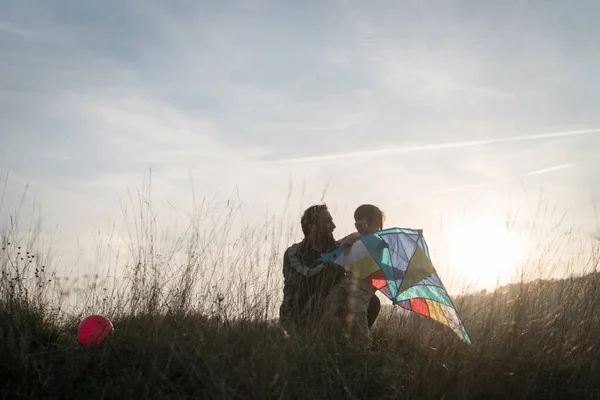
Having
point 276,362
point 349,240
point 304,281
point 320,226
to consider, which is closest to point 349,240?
point 349,240

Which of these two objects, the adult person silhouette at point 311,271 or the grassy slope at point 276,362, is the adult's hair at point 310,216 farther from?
the grassy slope at point 276,362

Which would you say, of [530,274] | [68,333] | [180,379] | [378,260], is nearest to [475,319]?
[530,274]

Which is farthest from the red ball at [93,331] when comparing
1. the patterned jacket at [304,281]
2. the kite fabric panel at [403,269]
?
the kite fabric panel at [403,269]

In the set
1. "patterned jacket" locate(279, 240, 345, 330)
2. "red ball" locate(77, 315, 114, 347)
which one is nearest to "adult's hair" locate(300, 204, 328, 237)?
"patterned jacket" locate(279, 240, 345, 330)

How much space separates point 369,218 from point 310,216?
0.48 metres

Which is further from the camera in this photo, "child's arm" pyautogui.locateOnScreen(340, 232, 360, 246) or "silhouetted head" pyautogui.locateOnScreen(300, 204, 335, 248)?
"silhouetted head" pyautogui.locateOnScreen(300, 204, 335, 248)

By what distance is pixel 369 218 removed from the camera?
4895mm

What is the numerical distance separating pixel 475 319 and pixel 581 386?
128 centimetres

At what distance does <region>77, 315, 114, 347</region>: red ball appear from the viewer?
3992 millimetres

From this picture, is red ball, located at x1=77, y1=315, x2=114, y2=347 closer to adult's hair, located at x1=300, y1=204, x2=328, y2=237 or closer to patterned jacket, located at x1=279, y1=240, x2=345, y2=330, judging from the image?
patterned jacket, located at x1=279, y1=240, x2=345, y2=330

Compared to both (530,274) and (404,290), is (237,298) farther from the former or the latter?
(530,274)

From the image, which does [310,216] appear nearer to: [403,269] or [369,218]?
[369,218]

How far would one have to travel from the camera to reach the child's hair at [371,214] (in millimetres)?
4891

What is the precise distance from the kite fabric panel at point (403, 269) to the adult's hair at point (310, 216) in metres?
0.31
